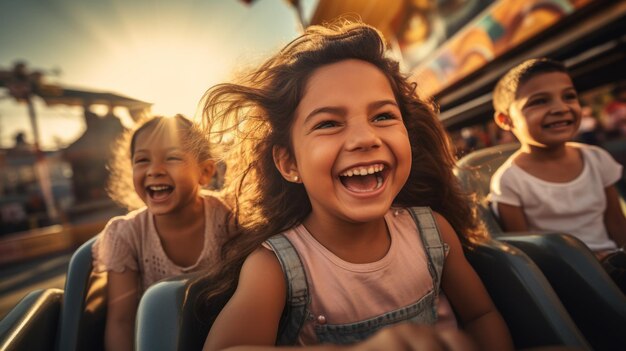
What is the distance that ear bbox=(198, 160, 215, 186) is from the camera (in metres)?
1.49

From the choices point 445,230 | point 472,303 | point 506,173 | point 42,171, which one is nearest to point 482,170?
point 506,173

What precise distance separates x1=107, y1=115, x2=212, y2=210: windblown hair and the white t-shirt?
1.11 meters

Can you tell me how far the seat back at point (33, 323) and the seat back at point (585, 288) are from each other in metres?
1.37

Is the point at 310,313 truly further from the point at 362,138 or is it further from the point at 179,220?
the point at 179,220

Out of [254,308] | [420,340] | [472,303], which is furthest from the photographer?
[472,303]

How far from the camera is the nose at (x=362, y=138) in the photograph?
2.55ft

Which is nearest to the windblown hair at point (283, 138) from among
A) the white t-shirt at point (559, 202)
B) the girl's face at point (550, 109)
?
the white t-shirt at point (559, 202)

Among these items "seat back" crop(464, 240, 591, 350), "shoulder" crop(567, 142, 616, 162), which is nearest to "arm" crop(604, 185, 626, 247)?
"shoulder" crop(567, 142, 616, 162)

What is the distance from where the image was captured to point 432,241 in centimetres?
98

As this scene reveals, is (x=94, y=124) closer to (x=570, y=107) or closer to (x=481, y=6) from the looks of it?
(x=481, y=6)

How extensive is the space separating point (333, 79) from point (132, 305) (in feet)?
3.23

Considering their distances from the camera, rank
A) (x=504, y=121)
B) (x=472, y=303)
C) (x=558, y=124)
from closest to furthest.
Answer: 1. (x=472, y=303)
2. (x=558, y=124)
3. (x=504, y=121)

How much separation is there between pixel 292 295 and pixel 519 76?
131 centimetres

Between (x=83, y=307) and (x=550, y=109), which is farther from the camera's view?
(x=550, y=109)
